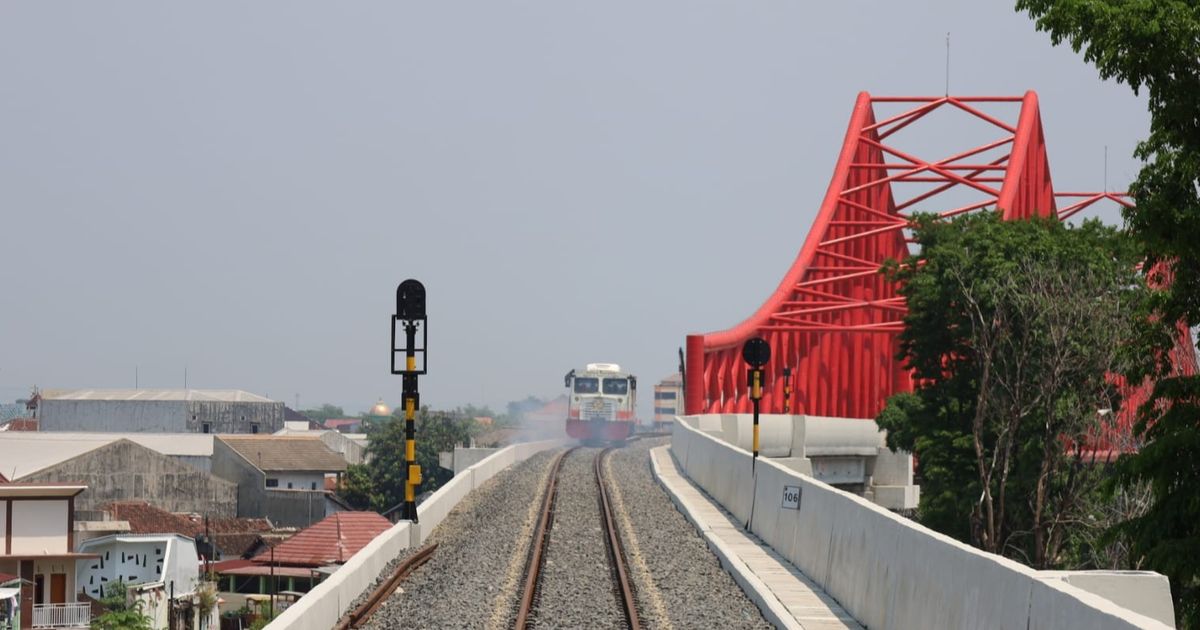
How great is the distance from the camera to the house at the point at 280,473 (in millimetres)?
88188

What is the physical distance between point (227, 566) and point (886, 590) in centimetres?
5621

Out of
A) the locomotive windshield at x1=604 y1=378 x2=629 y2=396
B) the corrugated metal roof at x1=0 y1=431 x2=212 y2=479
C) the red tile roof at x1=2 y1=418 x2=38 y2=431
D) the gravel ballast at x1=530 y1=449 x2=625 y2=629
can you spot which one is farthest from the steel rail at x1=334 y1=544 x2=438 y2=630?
the red tile roof at x1=2 y1=418 x2=38 y2=431

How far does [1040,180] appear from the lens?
296 feet

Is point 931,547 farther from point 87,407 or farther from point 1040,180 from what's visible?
point 87,407

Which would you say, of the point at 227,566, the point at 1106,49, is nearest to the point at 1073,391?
the point at 1106,49

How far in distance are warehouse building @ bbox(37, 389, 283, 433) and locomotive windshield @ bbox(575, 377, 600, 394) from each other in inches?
3031

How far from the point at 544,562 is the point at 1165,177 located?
9106mm

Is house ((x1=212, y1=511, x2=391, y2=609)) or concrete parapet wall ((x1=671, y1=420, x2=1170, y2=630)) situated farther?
house ((x1=212, y1=511, x2=391, y2=609))

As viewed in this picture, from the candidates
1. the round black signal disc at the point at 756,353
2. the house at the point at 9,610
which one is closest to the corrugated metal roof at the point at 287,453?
the house at the point at 9,610

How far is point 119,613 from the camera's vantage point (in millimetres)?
47094

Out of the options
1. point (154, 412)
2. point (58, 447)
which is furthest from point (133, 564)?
point (154, 412)

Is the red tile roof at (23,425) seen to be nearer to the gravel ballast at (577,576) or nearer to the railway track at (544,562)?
the railway track at (544,562)

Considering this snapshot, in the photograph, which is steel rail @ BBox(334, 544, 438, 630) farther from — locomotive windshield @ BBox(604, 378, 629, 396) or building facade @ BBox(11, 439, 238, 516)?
building facade @ BBox(11, 439, 238, 516)

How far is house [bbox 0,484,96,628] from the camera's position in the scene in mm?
49250
